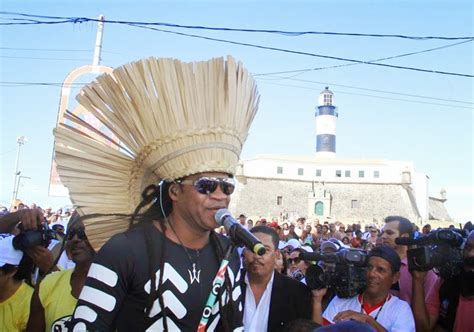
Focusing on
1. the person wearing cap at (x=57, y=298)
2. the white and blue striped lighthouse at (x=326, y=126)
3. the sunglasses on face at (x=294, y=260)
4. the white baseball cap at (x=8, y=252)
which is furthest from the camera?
the white and blue striped lighthouse at (x=326, y=126)

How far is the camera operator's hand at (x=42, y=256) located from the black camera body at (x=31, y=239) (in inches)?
3.1

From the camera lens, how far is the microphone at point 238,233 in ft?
6.13

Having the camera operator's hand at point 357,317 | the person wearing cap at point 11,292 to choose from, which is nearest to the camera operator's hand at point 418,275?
the camera operator's hand at point 357,317

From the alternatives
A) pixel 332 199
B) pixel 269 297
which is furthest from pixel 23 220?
pixel 332 199

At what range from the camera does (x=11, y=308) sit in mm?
3438

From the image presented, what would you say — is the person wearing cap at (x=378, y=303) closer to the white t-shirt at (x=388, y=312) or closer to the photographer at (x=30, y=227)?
the white t-shirt at (x=388, y=312)

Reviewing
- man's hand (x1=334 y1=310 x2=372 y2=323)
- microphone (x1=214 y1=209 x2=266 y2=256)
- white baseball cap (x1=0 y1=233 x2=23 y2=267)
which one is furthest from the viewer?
man's hand (x1=334 y1=310 x2=372 y2=323)

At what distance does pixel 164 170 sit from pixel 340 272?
7.33 feet

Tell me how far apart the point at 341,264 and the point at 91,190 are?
7.80 ft

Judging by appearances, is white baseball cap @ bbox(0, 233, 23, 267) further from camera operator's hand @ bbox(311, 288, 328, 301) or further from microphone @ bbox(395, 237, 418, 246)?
microphone @ bbox(395, 237, 418, 246)

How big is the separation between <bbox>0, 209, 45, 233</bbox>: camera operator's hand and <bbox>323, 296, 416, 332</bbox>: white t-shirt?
7.71 ft

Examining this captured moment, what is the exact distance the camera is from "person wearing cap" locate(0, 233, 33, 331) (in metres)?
3.39

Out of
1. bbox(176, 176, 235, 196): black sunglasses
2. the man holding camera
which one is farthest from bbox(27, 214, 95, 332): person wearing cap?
the man holding camera

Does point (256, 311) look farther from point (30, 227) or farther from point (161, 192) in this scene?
point (161, 192)
